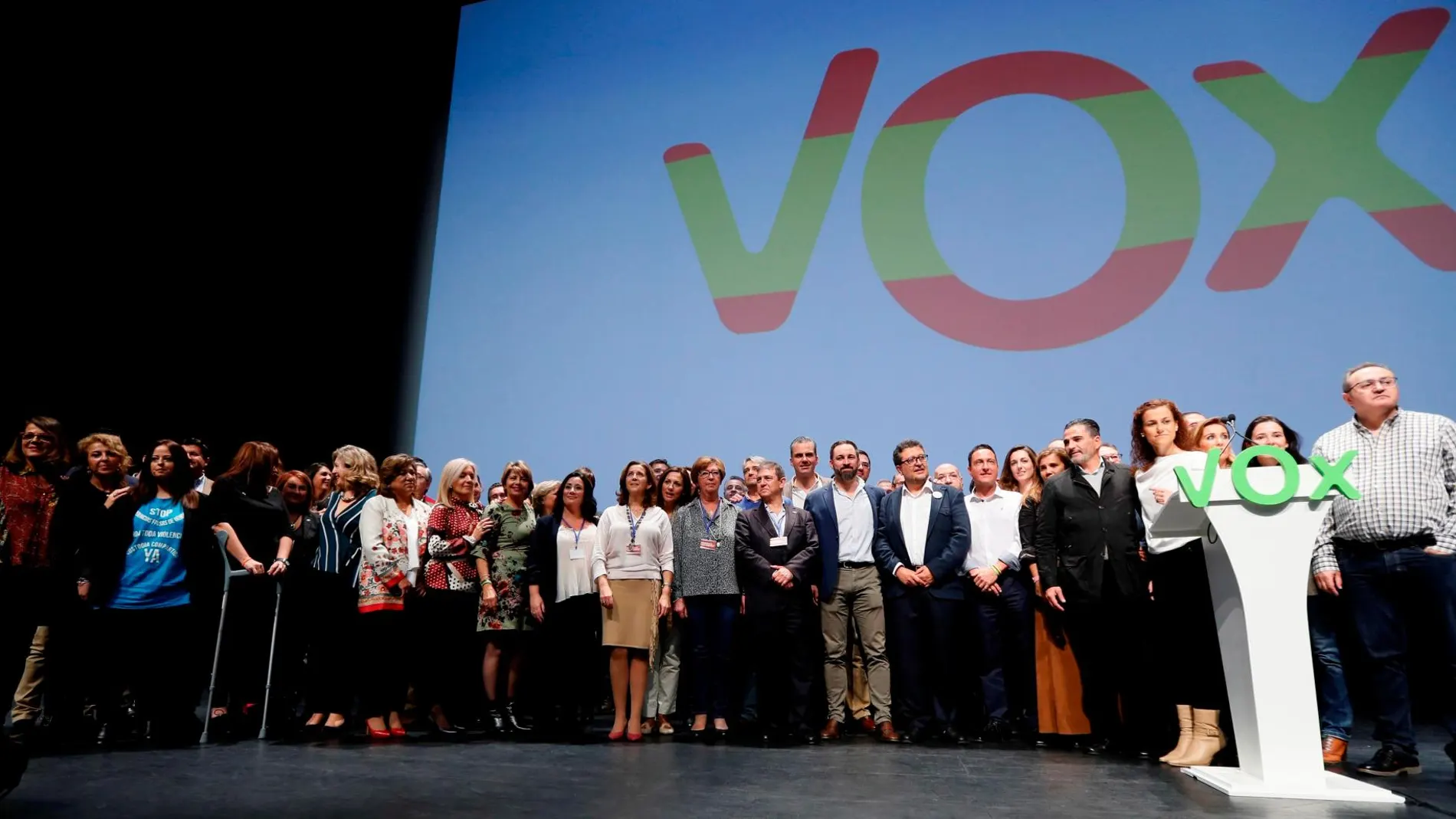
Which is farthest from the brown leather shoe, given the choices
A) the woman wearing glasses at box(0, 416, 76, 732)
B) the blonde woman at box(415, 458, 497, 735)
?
the woman wearing glasses at box(0, 416, 76, 732)

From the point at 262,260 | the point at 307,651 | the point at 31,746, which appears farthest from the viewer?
the point at 262,260

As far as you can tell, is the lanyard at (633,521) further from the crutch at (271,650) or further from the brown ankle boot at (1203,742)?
the brown ankle boot at (1203,742)

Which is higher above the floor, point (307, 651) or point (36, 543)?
point (36, 543)

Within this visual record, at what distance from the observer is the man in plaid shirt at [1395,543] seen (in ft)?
9.85

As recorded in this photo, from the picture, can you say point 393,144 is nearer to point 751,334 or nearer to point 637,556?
point 751,334

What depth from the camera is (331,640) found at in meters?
4.21

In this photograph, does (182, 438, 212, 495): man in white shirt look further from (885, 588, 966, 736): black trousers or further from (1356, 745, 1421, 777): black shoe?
(1356, 745, 1421, 777): black shoe

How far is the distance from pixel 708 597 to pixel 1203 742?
83.6 inches

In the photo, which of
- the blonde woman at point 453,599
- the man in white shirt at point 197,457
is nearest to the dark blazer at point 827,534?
the blonde woman at point 453,599

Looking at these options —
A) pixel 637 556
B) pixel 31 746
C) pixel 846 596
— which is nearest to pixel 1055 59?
pixel 846 596

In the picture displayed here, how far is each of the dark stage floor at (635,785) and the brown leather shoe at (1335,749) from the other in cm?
27

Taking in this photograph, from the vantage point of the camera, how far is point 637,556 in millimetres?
4332

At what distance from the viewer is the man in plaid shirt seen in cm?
300

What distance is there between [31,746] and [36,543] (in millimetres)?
789
